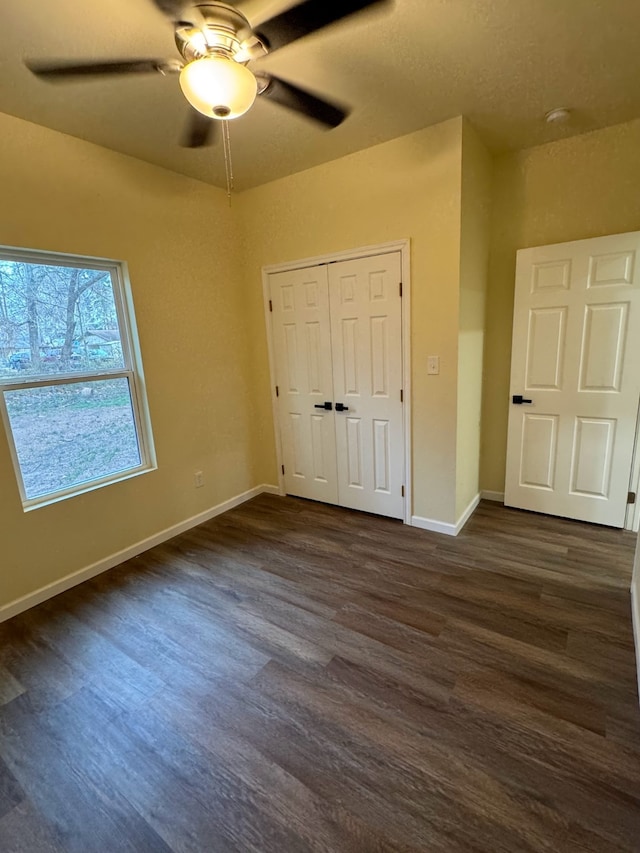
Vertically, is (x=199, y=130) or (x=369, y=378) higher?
(x=199, y=130)

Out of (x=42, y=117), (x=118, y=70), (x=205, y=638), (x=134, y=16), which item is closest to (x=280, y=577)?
(x=205, y=638)

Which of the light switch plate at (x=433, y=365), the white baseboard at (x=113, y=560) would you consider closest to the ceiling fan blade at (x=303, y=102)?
the light switch plate at (x=433, y=365)

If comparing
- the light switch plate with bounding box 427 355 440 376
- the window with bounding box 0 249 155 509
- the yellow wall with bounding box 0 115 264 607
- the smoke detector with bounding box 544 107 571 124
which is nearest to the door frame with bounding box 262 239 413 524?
the light switch plate with bounding box 427 355 440 376

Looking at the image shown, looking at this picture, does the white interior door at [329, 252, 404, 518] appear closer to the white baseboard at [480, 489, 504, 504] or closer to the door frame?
the door frame

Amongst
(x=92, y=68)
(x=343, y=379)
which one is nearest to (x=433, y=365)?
(x=343, y=379)

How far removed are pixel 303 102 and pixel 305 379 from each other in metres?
1.92

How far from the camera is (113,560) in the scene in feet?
8.83

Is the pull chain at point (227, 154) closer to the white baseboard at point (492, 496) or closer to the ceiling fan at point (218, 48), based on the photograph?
the ceiling fan at point (218, 48)

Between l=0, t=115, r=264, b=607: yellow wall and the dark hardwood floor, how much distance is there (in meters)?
0.41

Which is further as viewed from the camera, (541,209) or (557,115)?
(541,209)

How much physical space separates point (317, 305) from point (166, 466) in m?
1.73

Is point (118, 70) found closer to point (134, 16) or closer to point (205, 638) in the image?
point (134, 16)

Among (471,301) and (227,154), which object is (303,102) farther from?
(471,301)

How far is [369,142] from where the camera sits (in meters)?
2.56
